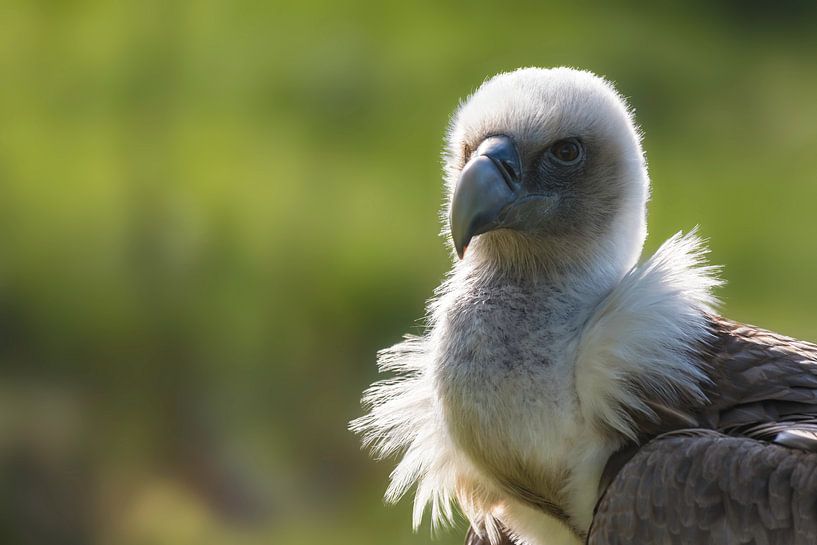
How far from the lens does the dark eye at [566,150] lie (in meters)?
2.89

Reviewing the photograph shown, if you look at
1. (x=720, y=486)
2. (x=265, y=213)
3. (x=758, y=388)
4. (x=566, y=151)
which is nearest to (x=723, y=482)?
(x=720, y=486)

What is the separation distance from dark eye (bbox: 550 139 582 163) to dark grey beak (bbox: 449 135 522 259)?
13 cm

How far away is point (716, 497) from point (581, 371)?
389mm

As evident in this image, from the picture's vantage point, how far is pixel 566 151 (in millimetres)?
2902

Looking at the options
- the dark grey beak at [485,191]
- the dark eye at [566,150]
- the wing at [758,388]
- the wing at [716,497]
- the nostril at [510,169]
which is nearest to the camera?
the wing at [716,497]

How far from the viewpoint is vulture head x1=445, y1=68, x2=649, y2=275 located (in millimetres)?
2826

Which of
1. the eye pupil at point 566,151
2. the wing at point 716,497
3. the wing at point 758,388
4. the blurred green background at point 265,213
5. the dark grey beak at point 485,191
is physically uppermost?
the eye pupil at point 566,151

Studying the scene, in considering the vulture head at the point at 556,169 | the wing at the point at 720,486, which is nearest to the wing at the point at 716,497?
the wing at the point at 720,486

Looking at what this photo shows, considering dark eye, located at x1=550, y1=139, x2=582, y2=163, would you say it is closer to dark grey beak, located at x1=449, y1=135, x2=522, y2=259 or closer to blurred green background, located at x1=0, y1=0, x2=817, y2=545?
dark grey beak, located at x1=449, y1=135, x2=522, y2=259

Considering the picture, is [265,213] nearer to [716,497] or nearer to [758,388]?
[758,388]

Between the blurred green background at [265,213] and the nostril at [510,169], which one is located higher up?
the nostril at [510,169]

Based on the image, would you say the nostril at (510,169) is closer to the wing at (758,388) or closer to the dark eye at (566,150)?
the dark eye at (566,150)

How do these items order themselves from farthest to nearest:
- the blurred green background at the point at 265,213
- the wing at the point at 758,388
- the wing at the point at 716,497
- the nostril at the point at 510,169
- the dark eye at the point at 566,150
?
1. the blurred green background at the point at 265,213
2. the dark eye at the point at 566,150
3. the nostril at the point at 510,169
4. the wing at the point at 758,388
5. the wing at the point at 716,497

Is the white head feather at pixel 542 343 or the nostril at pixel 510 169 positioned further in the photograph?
the nostril at pixel 510 169
